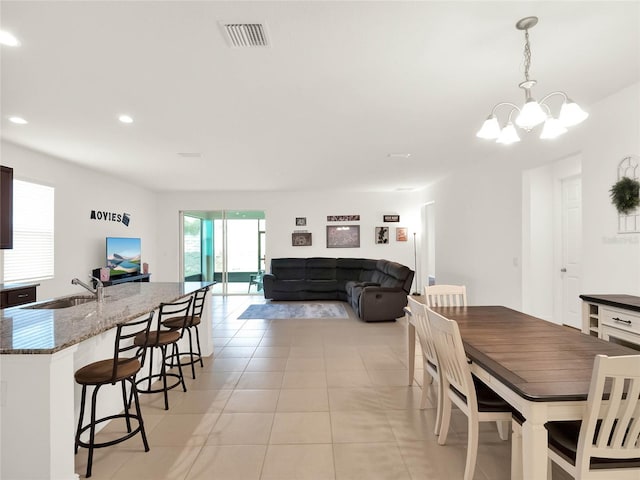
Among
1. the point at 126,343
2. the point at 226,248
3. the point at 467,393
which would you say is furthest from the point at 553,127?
the point at 226,248

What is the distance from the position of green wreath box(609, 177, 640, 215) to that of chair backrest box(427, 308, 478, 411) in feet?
7.55

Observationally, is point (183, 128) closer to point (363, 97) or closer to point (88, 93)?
point (88, 93)

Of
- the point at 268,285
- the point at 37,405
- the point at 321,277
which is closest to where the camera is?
the point at 37,405

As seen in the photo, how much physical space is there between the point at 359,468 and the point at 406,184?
6.57 metres

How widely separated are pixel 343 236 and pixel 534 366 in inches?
284

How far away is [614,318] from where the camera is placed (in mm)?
2650

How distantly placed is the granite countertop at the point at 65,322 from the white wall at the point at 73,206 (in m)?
2.99

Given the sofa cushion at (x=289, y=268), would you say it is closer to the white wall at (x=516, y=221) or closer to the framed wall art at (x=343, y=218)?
the framed wall art at (x=343, y=218)

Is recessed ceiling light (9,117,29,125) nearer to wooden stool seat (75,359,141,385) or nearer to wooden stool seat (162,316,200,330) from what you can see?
wooden stool seat (162,316,200,330)

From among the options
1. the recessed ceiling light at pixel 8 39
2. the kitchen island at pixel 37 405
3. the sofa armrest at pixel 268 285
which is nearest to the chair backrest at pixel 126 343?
the kitchen island at pixel 37 405

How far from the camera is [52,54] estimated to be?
7.65 ft

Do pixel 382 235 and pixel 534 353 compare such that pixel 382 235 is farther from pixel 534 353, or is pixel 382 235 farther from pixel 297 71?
pixel 534 353

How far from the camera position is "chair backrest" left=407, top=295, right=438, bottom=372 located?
90.2 inches

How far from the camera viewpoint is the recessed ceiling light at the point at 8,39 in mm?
2116
